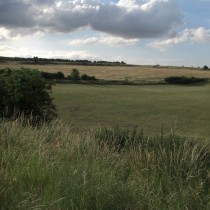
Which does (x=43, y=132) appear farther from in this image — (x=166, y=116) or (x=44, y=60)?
(x=44, y=60)

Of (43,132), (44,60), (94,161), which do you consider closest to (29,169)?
(94,161)

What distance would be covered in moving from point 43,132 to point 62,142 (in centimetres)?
114

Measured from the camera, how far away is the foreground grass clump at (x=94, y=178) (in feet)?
14.8

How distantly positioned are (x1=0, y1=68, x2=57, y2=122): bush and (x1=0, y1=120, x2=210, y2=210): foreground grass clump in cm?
970

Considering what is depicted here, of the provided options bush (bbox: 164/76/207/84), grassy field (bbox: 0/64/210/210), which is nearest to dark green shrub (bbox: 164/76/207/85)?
bush (bbox: 164/76/207/84)

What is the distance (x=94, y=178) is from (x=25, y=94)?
12.3 m

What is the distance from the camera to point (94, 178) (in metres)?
5.10

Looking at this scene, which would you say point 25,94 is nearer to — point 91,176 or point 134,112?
point 91,176

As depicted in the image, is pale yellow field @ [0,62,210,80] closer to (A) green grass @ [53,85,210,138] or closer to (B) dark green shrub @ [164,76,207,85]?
(B) dark green shrub @ [164,76,207,85]

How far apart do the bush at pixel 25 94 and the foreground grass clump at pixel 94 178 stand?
382 inches

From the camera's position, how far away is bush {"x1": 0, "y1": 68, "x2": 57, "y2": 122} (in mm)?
16938

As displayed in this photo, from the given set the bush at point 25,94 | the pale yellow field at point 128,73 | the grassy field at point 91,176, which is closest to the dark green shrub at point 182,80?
the pale yellow field at point 128,73

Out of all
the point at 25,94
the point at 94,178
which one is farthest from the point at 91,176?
the point at 25,94

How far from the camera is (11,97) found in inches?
666
